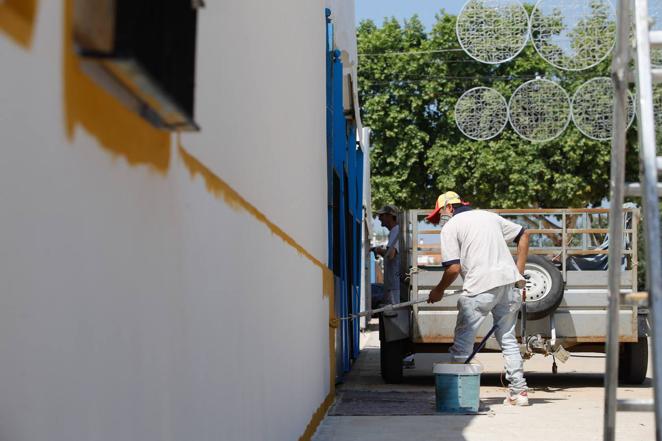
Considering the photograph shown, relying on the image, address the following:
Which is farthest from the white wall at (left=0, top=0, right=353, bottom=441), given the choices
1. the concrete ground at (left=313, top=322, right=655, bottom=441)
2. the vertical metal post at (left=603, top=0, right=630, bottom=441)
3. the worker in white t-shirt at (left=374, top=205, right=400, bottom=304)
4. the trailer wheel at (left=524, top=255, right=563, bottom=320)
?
the worker in white t-shirt at (left=374, top=205, right=400, bottom=304)

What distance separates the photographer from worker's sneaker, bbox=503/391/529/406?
28.8 feet

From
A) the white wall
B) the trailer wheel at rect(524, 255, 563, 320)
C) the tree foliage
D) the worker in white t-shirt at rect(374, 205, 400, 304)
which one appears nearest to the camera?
the white wall

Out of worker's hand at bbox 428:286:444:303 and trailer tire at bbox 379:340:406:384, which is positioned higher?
worker's hand at bbox 428:286:444:303

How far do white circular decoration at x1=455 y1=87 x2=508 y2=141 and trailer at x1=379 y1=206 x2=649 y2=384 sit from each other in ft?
25.0

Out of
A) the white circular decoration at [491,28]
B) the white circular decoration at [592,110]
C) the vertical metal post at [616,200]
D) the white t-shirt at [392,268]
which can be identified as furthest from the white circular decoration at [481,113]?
the vertical metal post at [616,200]

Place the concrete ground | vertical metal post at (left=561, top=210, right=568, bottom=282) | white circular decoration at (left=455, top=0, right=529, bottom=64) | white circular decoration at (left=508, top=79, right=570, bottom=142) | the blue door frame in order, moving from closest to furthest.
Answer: the concrete ground → the blue door frame → vertical metal post at (left=561, top=210, right=568, bottom=282) → white circular decoration at (left=455, top=0, right=529, bottom=64) → white circular decoration at (left=508, top=79, right=570, bottom=142)

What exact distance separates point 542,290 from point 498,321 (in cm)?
85

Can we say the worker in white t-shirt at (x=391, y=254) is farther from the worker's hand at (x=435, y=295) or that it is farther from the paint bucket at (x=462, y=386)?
the paint bucket at (x=462, y=386)

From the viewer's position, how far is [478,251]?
8.91 m

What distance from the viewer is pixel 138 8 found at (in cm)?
193

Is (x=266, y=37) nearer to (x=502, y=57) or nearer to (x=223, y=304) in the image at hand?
(x=223, y=304)

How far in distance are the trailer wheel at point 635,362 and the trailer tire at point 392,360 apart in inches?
84.1

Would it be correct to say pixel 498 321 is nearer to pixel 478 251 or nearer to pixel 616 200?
pixel 478 251

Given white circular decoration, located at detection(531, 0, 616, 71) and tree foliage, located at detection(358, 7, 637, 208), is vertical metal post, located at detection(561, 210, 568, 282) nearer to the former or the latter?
white circular decoration, located at detection(531, 0, 616, 71)
